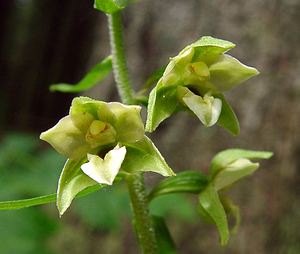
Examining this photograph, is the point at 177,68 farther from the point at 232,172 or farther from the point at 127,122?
the point at 232,172

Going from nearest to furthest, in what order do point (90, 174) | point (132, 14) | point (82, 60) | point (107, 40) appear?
point (90, 174), point (132, 14), point (107, 40), point (82, 60)

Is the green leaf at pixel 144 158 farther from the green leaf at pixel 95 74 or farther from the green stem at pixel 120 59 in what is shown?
the green leaf at pixel 95 74

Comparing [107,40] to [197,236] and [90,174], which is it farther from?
[90,174]

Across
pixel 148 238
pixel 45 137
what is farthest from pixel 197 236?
pixel 45 137

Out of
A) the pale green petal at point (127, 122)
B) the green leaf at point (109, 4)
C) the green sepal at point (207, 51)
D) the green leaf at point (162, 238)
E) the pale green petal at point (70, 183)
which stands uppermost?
the green leaf at point (109, 4)

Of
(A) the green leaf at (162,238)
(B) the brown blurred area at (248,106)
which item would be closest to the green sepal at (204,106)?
(A) the green leaf at (162,238)

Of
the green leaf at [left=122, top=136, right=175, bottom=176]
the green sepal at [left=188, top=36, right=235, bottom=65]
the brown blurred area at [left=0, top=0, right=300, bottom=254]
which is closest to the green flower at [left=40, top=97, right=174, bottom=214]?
the green leaf at [left=122, top=136, right=175, bottom=176]
